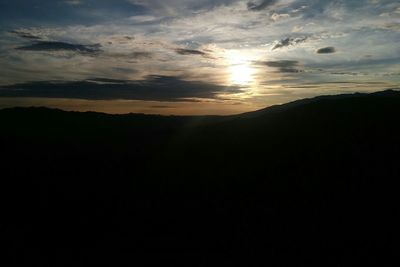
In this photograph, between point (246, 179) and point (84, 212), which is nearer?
point (84, 212)

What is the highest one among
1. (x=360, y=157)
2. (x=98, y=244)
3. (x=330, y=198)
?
(x=360, y=157)

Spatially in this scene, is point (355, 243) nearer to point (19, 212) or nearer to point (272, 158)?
point (272, 158)

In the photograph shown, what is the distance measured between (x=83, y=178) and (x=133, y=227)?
10.2m

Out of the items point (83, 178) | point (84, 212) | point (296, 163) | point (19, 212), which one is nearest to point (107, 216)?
point (84, 212)

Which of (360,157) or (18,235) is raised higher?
(360,157)

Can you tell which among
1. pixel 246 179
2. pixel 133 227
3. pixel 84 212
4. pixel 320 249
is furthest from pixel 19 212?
pixel 320 249

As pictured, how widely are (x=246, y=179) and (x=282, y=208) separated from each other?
483cm

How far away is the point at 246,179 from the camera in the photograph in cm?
2283

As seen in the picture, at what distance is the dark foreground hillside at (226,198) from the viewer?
46.1 ft

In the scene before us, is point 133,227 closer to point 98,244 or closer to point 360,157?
point 98,244

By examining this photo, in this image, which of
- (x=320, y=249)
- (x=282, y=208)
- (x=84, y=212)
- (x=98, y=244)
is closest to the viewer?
(x=320, y=249)

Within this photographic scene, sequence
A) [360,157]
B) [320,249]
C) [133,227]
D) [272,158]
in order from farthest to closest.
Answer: [272,158]
[360,157]
[133,227]
[320,249]

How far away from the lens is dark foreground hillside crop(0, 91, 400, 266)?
14.0m

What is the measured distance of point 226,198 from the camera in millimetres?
20312
